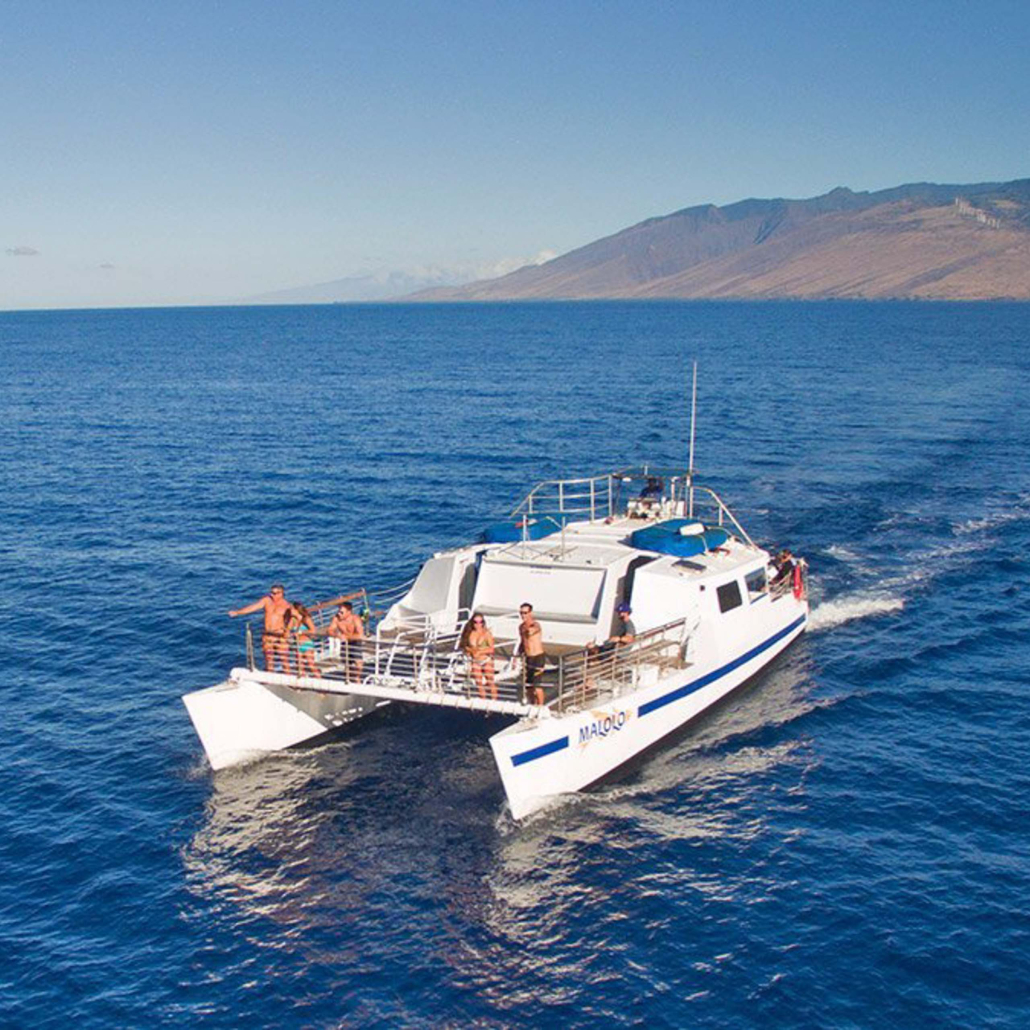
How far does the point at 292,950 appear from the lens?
715 inches

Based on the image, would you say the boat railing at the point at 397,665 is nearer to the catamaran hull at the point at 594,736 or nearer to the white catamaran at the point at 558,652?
the white catamaran at the point at 558,652

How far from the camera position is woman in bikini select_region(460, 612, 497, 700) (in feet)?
75.0

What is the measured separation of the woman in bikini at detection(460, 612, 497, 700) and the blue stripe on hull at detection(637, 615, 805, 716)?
368cm

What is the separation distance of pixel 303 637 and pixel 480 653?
4792mm

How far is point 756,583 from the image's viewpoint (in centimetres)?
3042

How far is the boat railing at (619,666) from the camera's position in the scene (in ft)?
76.3

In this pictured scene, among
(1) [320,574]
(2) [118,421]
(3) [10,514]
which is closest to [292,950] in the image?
(1) [320,574]

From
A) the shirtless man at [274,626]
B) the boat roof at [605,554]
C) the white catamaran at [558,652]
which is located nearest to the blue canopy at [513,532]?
the white catamaran at [558,652]

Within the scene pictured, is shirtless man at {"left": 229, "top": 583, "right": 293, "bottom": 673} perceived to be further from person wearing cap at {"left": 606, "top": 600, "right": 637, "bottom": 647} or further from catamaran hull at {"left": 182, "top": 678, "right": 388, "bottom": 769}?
person wearing cap at {"left": 606, "top": 600, "right": 637, "bottom": 647}

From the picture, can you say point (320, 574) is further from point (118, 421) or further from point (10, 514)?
point (118, 421)

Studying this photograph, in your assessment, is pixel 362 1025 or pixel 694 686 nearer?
pixel 362 1025

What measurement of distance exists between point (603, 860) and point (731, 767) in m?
5.31

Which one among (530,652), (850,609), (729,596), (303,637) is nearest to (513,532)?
(729,596)

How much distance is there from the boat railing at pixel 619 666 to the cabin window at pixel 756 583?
12.4 ft
